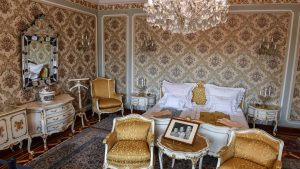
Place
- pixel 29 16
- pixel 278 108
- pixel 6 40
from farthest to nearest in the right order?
pixel 278 108, pixel 29 16, pixel 6 40

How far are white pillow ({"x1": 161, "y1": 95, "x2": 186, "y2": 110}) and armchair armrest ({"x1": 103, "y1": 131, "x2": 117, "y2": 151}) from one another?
2036mm

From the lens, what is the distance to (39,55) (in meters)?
4.37

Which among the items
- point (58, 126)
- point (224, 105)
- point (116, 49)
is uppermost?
point (116, 49)

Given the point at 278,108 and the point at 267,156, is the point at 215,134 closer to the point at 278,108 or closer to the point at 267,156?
the point at 267,156

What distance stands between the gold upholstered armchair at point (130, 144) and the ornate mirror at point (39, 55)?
210 cm

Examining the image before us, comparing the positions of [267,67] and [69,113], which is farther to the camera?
[267,67]

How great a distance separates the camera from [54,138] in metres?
4.37

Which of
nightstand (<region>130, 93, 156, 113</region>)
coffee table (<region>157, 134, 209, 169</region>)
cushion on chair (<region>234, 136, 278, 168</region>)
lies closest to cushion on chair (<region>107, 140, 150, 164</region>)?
coffee table (<region>157, 134, 209, 169</region>)

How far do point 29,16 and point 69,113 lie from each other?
1.98 meters

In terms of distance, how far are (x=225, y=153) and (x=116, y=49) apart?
4325 mm

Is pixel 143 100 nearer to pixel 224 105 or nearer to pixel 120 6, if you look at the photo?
pixel 224 105

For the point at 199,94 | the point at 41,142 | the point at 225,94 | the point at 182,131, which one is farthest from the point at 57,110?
the point at 225,94

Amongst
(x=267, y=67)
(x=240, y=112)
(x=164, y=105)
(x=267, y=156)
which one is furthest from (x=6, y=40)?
(x=267, y=67)

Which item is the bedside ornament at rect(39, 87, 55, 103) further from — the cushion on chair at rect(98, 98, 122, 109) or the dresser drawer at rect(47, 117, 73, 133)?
the cushion on chair at rect(98, 98, 122, 109)
